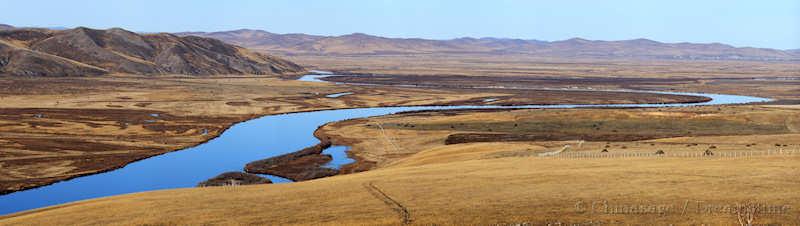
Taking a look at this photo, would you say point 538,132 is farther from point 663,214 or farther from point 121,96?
point 121,96

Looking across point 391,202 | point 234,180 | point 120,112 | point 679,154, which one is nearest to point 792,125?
point 679,154

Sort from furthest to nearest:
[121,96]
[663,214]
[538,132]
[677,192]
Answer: [121,96]
[538,132]
[677,192]
[663,214]

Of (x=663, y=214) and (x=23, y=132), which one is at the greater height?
(x=663, y=214)

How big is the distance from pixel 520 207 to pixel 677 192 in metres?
7.04

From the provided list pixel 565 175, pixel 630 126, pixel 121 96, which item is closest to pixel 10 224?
pixel 565 175

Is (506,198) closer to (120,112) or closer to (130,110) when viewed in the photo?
(120,112)

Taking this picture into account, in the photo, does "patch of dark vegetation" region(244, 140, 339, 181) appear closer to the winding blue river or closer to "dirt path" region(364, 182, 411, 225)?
the winding blue river

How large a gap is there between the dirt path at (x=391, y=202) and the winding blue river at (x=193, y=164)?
26056mm

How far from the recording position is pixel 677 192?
1166 inches

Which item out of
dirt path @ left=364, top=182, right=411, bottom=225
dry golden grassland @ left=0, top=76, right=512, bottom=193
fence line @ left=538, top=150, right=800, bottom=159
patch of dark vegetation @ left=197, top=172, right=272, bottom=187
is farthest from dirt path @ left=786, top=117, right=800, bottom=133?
dirt path @ left=364, top=182, right=411, bottom=225

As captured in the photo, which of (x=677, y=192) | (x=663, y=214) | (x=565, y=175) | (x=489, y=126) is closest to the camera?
(x=663, y=214)

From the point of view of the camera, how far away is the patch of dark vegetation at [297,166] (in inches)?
2371

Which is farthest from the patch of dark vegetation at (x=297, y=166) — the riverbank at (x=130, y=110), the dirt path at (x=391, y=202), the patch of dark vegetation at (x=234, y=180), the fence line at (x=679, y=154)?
the dirt path at (x=391, y=202)

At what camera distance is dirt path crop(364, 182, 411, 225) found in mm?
26688
